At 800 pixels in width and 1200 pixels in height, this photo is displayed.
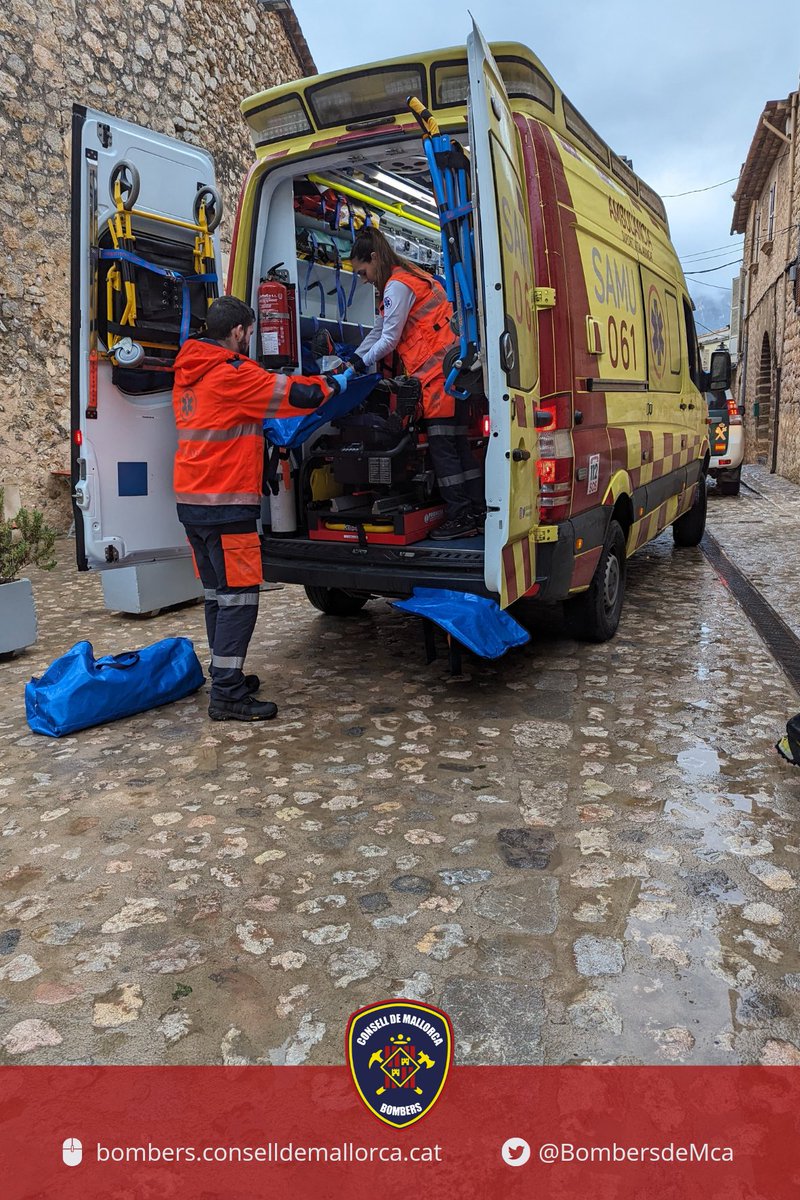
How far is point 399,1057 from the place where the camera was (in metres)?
1.99

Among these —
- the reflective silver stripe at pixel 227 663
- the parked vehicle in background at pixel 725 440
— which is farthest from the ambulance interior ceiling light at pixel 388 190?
the parked vehicle in background at pixel 725 440

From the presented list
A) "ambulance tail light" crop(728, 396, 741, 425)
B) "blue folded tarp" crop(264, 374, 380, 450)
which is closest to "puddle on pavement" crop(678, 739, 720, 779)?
"blue folded tarp" crop(264, 374, 380, 450)

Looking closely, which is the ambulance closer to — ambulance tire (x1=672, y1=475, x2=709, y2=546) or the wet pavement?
the wet pavement

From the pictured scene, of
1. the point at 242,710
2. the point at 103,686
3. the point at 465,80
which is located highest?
the point at 465,80

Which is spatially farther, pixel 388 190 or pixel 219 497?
pixel 388 190

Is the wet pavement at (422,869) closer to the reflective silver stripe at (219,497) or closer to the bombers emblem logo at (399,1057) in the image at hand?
the bombers emblem logo at (399,1057)

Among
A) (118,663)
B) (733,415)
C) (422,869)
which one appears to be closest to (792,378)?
(733,415)

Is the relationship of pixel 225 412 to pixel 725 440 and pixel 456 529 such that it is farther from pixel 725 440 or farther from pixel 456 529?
pixel 725 440

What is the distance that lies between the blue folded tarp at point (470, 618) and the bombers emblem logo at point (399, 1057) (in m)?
1.97

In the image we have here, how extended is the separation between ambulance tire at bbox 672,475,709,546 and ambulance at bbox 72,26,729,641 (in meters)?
2.97

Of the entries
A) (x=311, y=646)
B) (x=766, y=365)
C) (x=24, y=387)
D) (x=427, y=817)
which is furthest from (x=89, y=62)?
(x=766, y=365)

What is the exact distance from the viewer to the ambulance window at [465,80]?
393 cm

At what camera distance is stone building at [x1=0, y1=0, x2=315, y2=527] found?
8.41m

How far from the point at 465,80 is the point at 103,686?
3.29 m
